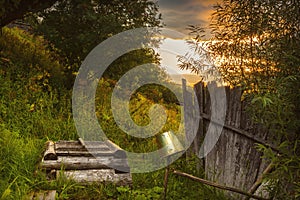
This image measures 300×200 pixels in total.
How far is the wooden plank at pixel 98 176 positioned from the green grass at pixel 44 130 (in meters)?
0.14

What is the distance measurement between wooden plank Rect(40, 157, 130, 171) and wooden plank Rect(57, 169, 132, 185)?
0.18 metres

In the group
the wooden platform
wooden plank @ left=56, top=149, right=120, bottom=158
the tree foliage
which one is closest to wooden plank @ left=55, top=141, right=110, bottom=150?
the wooden platform

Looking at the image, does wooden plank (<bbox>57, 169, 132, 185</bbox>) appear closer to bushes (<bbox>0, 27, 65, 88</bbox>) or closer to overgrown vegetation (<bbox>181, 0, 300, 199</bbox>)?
overgrown vegetation (<bbox>181, 0, 300, 199</bbox>)

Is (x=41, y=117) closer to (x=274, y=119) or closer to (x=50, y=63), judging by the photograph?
(x=50, y=63)

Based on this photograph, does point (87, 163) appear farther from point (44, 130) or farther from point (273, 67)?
point (273, 67)

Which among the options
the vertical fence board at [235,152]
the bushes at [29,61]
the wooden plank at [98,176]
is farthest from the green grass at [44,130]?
the vertical fence board at [235,152]

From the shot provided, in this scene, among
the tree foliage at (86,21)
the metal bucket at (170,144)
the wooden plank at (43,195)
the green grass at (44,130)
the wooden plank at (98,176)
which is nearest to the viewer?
the wooden plank at (43,195)

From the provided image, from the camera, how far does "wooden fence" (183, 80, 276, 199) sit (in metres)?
5.23

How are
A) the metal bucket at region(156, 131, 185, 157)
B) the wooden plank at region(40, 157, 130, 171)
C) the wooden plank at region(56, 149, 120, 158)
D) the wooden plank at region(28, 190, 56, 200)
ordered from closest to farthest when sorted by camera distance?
the wooden plank at region(28, 190, 56, 200) → the wooden plank at region(40, 157, 130, 171) → the wooden plank at region(56, 149, 120, 158) → the metal bucket at region(156, 131, 185, 157)

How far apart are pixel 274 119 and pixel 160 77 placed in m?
6.98

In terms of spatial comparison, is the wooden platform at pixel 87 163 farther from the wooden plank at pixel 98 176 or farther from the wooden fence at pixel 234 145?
the wooden fence at pixel 234 145

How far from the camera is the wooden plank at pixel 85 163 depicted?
6.38 meters

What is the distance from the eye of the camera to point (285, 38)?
4445mm

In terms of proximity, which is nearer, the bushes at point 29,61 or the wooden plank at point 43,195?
the wooden plank at point 43,195
